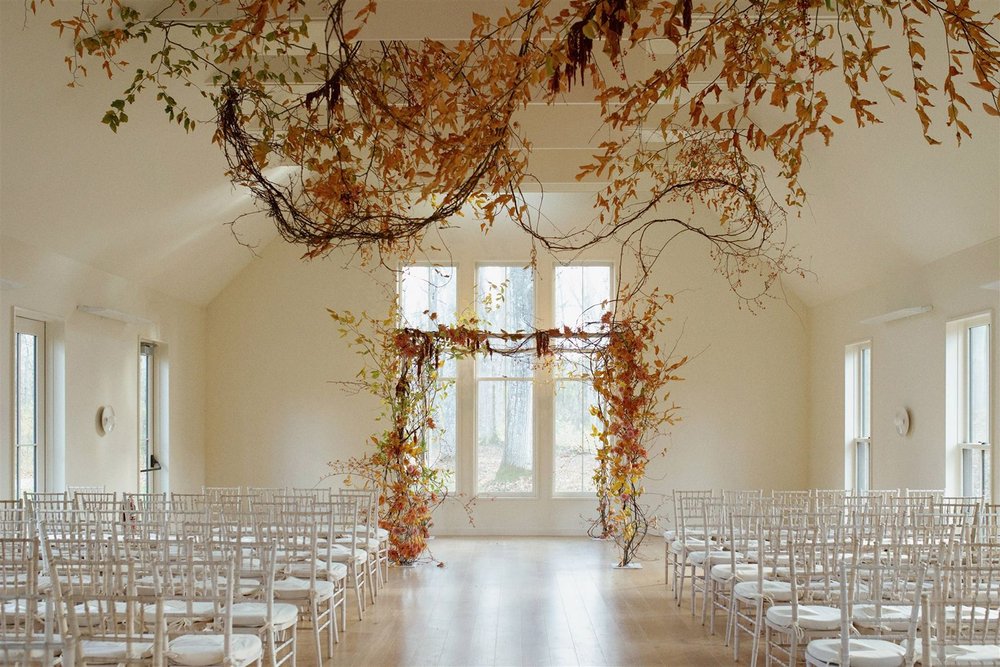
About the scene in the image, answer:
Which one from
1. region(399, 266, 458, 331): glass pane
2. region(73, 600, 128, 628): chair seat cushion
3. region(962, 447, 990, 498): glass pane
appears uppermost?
region(399, 266, 458, 331): glass pane

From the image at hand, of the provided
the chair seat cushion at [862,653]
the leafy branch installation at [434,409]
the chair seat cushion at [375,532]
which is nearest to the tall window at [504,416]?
the leafy branch installation at [434,409]

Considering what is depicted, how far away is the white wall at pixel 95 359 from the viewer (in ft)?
25.1

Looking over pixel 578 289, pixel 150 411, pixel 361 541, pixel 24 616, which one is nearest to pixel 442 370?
pixel 578 289

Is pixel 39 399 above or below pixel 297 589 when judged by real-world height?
above

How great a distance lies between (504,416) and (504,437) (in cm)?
27

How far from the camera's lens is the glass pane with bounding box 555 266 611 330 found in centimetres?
1243

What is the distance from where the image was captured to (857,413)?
10.8 metres

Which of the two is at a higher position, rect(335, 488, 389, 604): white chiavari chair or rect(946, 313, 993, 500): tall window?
rect(946, 313, 993, 500): tall window

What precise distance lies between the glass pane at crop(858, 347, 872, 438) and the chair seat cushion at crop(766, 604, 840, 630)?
548 centimetres

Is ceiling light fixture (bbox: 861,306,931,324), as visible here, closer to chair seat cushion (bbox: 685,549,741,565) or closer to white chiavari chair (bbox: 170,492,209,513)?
chair seat cushion (bbox: 685,549,741,565)

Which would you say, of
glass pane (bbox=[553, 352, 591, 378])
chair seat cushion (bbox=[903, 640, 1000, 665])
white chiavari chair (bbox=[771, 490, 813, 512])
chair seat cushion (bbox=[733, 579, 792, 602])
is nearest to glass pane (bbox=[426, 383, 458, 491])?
glass pane (bbox=[553, 352, 591, 378])

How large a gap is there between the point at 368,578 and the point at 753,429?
19.7ft

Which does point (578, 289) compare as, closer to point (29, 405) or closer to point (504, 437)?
point (504, 437)

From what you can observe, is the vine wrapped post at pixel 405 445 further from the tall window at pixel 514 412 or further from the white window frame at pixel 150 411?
the white window frame at pixel 150 411
